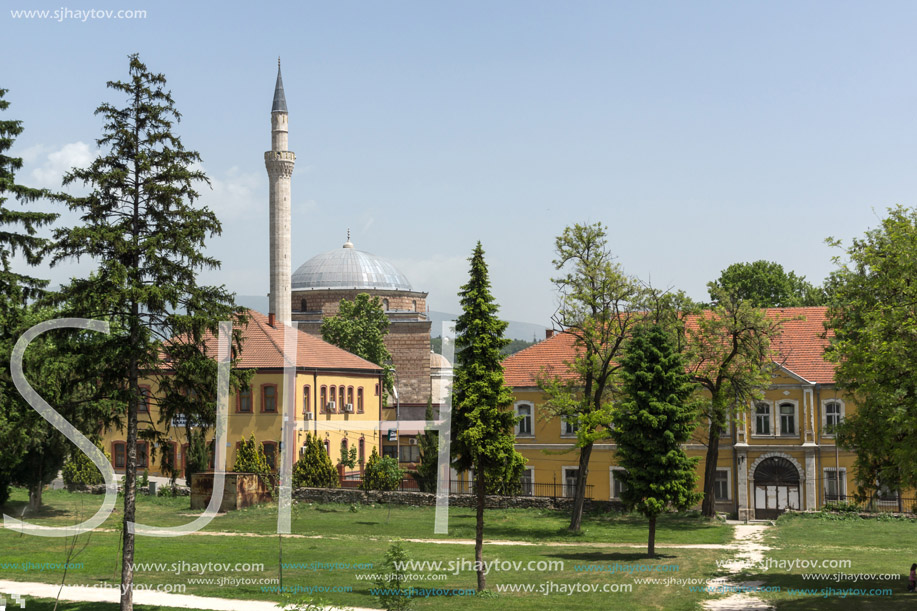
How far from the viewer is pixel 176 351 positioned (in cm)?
2152

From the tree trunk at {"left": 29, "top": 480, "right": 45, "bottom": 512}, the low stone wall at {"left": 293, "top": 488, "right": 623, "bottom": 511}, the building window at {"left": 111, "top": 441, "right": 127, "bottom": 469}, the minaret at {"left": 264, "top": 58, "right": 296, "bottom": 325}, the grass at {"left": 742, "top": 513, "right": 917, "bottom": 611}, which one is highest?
the minaret at {"left": 264, "top": 58, "right": 296, "bottom": 325}

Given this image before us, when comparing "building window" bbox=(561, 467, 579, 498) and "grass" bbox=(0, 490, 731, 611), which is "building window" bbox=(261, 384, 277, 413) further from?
"building window" bbox=(561, 467, 579, 498)

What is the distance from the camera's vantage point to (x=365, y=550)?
96.3ft

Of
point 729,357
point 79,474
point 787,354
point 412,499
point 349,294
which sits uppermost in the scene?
point 349,294

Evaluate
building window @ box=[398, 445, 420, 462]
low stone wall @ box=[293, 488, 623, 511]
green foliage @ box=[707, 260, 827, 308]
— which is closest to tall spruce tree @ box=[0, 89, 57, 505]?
low stone wall @ box=[293, 488, 623, 511]

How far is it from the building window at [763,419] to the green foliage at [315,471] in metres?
19.9

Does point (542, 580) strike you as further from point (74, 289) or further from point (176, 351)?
point (74, 289)

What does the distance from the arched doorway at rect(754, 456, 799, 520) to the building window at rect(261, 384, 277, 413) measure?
77.8 feet

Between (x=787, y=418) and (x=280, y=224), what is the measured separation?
41.2 metres

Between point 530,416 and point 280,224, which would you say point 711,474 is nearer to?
point 530,416

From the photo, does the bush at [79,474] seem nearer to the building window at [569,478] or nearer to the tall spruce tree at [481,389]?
the building window at [569,478]

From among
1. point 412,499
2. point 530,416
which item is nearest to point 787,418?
point 530,416

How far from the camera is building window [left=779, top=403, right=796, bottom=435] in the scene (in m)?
43.8

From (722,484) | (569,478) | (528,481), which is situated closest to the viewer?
(722,484)
